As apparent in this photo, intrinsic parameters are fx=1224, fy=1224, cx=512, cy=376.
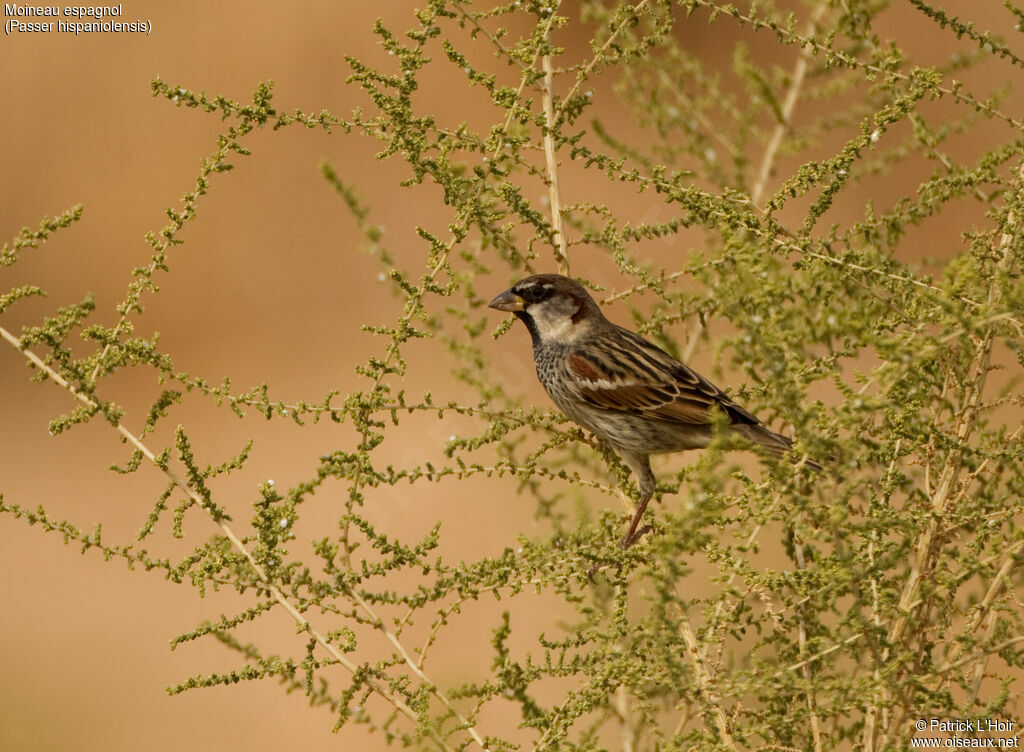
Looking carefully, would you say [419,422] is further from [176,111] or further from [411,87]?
[411,87]

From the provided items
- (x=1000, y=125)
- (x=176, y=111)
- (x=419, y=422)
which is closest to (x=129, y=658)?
(x=419, y=422)

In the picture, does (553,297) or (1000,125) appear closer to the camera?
(553,297)

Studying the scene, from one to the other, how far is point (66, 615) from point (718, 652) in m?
7.49

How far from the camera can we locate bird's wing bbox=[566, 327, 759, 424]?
155 inches

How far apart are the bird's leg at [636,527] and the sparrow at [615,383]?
0.11 meters

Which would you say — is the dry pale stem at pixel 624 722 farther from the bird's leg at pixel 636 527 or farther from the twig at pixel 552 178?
the twig at pixel 552 178

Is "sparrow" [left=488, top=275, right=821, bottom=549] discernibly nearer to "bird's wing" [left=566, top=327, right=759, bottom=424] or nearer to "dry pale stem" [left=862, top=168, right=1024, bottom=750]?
"bird's wing" [left=566, top=327, right=759, bottom=424]

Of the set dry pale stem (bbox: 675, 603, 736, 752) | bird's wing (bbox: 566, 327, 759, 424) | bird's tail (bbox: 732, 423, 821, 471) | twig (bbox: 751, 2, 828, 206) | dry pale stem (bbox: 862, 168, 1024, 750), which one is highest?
twig (bbox: 751, 2, 828, 206)

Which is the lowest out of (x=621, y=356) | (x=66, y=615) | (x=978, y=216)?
(x=621, y=356)

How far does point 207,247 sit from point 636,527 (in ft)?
26.5

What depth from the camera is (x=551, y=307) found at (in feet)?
13.7

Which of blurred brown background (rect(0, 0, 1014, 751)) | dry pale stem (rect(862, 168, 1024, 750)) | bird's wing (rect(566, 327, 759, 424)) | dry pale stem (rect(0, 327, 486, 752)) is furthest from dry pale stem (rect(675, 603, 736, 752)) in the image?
blurred brown background (rect(0, 0, 1014, 751))

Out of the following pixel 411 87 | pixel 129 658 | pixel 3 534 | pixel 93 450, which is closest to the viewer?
pixel 411 87

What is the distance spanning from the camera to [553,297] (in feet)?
13.5
